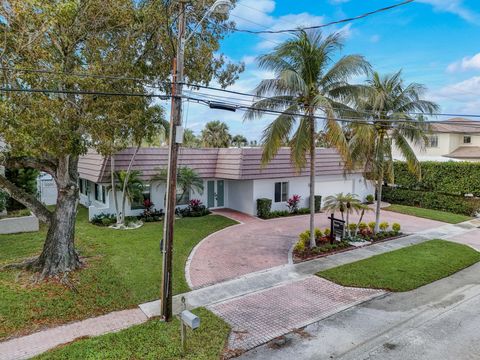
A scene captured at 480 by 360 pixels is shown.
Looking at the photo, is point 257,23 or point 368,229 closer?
point 257,23

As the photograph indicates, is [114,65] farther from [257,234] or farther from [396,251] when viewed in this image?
[396,251]

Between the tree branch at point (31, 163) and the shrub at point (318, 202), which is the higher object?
the tree branch at point (31, 163)

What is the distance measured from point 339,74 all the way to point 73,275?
455 inches

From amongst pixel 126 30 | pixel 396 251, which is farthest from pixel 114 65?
pixel 396 251

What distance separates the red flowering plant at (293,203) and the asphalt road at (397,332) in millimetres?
11454

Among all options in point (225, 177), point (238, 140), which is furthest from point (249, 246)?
point (238, 140)

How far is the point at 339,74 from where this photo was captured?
12.4 metres

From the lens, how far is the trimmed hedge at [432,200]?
2142cm

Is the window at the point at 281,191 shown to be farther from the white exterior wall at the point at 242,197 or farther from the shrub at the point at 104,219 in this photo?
the shrub at the point at 104,219

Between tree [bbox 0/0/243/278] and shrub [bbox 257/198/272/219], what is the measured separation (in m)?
9.40

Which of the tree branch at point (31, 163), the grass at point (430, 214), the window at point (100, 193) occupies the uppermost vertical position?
the tree branch at point (31, 163)

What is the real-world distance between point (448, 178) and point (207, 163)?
1636 cm

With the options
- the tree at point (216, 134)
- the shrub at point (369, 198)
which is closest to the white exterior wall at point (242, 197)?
the shrub at point (369, 198)

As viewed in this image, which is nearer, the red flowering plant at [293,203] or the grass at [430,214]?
the grass at [430,214]
